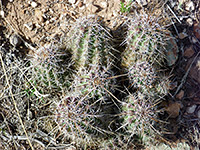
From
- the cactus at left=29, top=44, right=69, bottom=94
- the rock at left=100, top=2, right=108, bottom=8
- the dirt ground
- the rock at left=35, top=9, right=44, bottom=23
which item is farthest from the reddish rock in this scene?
the rock at left=35, top=9, right=44, bottom=23

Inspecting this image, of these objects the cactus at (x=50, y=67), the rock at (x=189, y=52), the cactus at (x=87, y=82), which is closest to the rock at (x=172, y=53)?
the rock at (x=189, y=52)

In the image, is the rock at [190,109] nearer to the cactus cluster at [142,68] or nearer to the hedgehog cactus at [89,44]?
the cactus cluster at [142,68]

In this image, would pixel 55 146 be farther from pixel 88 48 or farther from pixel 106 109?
pixel 88 48

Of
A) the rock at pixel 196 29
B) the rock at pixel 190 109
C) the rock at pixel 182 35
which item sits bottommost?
the rock at pixel 190 109

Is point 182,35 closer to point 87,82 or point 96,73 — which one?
point 96,73

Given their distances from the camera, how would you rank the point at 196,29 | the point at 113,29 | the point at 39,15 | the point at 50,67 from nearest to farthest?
the point at 50,67 → the point at 113,29 → the point at 39,15 → the point at 196,29

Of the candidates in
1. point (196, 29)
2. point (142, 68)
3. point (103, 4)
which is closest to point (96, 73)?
point (142, 68)

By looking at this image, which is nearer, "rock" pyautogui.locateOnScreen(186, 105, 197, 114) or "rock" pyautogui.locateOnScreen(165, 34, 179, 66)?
"rock" pyautogui.locateOnScreen(165, 34, 179, 66)

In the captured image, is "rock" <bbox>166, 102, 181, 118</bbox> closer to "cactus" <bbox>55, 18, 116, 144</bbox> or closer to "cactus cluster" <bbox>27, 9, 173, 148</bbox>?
"cactus cluster" <bbox>27, 9, 173, 148</bbox>
